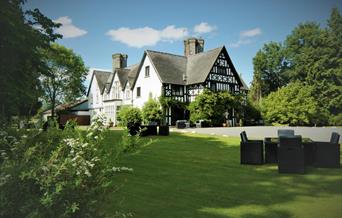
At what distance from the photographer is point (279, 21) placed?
798cm

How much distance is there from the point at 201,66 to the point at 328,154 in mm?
26403

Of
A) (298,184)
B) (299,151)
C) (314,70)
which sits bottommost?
(298,184)

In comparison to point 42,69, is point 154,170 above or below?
below

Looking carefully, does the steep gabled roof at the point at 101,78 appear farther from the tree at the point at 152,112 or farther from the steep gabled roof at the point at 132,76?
the tree at the point at 152,112

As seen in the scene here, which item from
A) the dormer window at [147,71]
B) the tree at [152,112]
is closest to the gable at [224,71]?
the tree at [152,112]

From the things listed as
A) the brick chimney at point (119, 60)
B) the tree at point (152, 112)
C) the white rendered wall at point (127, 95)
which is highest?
the brick chimney at point (119, 60)

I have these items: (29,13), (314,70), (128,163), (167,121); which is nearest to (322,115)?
(314,70)

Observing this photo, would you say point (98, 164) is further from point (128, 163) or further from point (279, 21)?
point (279, 21)

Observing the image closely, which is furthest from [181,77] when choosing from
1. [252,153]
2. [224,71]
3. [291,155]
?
[291,155]

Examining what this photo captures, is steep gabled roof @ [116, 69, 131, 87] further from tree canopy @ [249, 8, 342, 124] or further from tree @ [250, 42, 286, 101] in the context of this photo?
tree canopy @ [249, 8, 342, 124]

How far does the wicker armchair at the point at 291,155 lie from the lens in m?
6.77

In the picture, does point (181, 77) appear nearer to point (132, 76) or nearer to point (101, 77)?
point (132, 76)

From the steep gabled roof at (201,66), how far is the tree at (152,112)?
531cm

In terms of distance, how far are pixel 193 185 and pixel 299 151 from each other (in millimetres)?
2957
